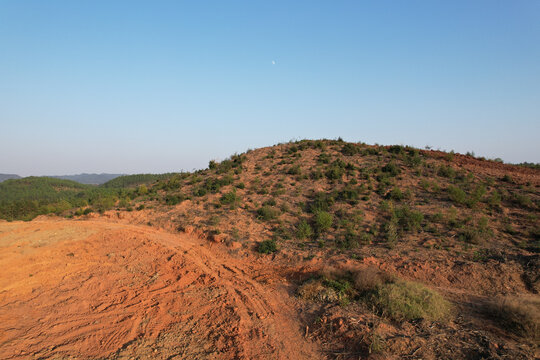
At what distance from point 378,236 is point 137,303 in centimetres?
896

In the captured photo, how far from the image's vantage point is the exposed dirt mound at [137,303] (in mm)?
5363

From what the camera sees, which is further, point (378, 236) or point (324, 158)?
point (324, 158)

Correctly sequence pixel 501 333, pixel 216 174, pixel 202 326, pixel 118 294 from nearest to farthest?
pixel 501 333 → pixel 202 326 → pixel 118 294 → pixel 216 174

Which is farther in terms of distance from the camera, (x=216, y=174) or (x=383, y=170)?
(x=216, y=174)

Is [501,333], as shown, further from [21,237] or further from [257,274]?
[21,237]

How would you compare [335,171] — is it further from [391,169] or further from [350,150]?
[350,150]

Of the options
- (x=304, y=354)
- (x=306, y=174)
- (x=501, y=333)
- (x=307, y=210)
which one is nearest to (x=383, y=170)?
(x=306, y=174)

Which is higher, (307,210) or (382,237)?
(307,210)

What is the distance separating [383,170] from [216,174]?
12443 mm

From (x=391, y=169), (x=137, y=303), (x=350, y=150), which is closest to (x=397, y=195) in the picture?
(x=391, y=169)

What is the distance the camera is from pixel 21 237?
12.0 meters

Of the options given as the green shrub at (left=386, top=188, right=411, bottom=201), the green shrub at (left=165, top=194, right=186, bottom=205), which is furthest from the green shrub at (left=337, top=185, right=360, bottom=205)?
the green shrub at (left=165, top=194, right=186, bottom=205)

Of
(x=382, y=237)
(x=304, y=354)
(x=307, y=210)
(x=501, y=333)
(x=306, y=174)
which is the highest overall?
(x=306, y=174)

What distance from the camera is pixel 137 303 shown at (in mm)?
7074
